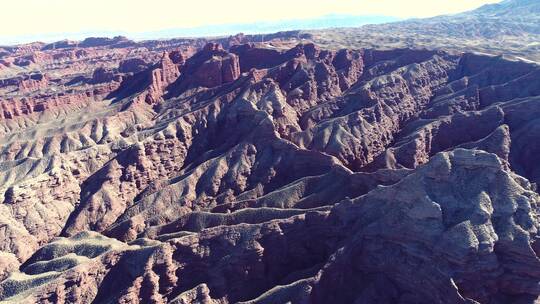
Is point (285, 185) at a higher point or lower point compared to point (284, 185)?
higher

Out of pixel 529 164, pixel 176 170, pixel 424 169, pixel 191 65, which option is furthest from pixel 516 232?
pixel 191 65

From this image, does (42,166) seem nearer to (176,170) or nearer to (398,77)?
(176,170)

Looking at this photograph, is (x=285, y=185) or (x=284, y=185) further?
(x=284, y=185)
